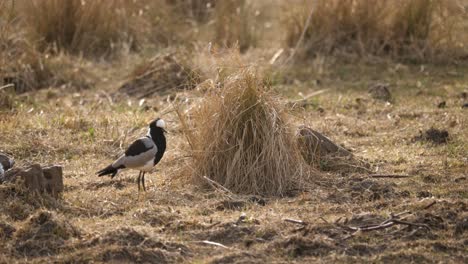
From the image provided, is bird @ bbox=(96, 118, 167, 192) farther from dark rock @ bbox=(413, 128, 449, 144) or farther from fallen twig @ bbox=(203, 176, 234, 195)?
dark rock @ bbox=(413, 128, 449, 144)

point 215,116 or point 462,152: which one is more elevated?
point 215,116

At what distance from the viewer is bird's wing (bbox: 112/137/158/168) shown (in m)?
6.77

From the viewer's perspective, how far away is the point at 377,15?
445 inches

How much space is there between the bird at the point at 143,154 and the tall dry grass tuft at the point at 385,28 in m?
4.75

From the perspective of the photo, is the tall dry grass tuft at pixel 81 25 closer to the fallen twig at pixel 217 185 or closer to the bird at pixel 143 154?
the bird at pixel 143 154

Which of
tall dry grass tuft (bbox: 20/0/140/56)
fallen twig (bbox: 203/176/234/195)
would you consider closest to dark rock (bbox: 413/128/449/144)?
fallen twig (bbox: 203/176/234/195)

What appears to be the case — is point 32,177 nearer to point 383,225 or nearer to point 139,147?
point 139,147

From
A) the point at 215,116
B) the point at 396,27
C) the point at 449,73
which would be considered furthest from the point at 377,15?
the point at 215,116

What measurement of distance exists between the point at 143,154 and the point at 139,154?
33 mm

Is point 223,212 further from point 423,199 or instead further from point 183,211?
point 423,199

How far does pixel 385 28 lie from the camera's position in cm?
1134

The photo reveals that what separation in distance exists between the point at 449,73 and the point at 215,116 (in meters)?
4.74

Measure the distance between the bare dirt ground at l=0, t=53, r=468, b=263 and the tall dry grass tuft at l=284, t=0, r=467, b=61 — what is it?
149 centimetres

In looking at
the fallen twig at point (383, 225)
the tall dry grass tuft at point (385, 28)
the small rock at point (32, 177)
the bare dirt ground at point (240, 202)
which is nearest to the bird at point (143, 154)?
the bare dirt ground at point (240, 202)
